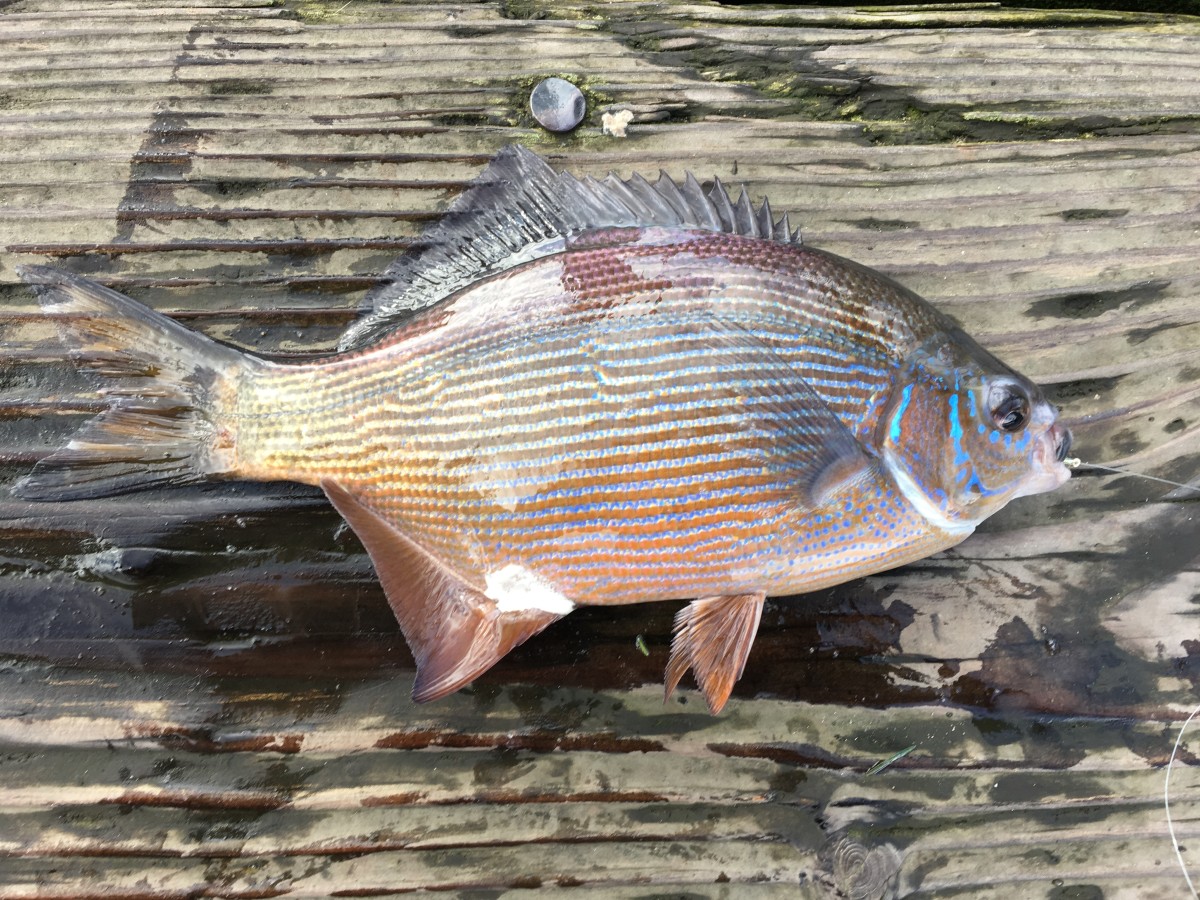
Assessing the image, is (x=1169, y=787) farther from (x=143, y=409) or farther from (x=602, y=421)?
(x=143, y=409)

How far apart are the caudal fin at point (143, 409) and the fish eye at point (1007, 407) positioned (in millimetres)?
1462

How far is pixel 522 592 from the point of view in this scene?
149cm

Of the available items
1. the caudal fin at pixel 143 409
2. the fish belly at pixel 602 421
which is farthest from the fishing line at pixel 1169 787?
the caudal fin at pixel 143 409

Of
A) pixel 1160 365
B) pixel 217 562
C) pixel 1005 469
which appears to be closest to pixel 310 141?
pixel 217 562

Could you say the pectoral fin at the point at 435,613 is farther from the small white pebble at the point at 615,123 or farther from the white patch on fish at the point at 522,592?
the small white pebble at the point at 615,123

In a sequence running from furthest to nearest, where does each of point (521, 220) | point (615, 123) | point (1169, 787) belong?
point (615, 123)
point (1169, 787)
point (521, 220)

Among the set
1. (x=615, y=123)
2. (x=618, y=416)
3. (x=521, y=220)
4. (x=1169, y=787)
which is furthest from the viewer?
(x=615, y=123)

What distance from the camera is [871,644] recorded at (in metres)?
1.70

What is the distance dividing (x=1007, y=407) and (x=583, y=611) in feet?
3.25

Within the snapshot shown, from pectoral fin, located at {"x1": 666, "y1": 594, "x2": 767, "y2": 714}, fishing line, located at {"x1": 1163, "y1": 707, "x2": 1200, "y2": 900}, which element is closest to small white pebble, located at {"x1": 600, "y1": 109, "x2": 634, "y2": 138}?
pectoral fin, located at {"x1": 666, "y1": 594, "x2": 767, "y2": 714}

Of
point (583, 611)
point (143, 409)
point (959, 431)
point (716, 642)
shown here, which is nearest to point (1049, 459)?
point (959, 431)

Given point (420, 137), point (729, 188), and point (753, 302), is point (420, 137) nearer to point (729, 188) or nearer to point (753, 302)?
point (729, 188)

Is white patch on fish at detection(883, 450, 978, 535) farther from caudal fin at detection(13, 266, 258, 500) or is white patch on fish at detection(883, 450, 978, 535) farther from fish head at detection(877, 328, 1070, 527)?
caudal fin at detection(13, 266, 258, 500)

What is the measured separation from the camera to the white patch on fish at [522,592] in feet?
4.84
